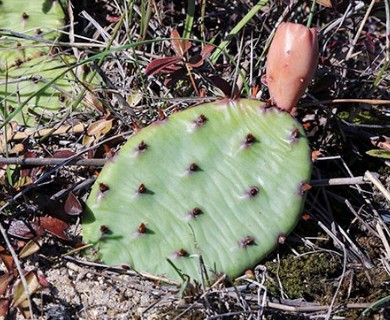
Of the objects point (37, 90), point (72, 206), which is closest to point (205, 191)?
point (72, 206)

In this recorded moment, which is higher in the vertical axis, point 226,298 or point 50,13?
point 50,13

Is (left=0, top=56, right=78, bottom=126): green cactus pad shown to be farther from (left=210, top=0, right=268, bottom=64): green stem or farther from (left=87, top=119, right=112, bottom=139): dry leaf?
(left=210, top=0, right=268, bottom=64): green stem

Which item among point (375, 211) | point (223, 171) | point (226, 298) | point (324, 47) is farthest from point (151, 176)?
point (324, 47)

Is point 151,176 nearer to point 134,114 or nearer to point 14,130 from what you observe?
point 134,114

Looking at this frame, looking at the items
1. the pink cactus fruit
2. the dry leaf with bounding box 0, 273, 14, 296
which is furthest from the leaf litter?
the pink cactus fruit

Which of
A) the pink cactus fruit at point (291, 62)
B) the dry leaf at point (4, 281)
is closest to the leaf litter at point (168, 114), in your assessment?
the dry leaf at point (4, 281)
